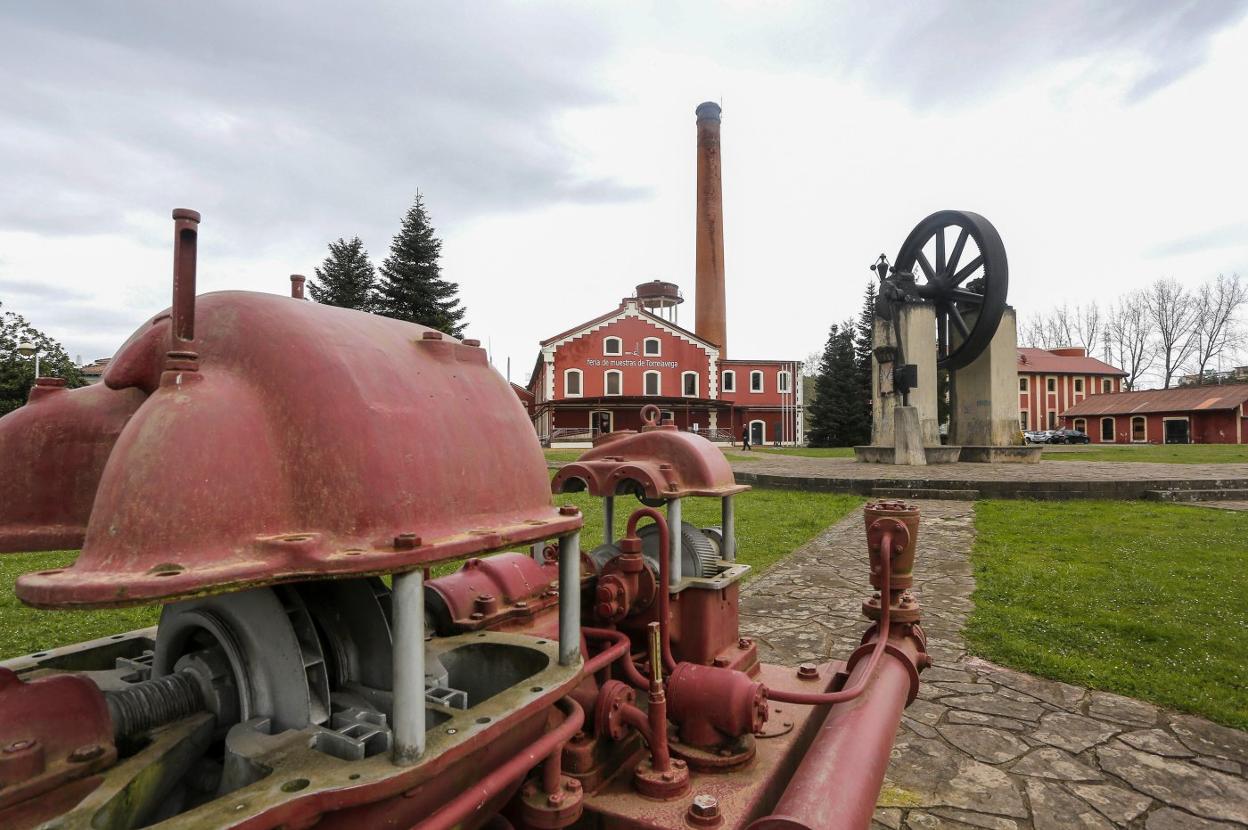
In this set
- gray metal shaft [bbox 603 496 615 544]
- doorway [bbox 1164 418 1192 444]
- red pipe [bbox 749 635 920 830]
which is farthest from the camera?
doorway [bbox 1164 418 1192 444]

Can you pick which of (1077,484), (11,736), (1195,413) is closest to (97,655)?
(11,736)

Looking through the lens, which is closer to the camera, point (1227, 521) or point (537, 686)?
point (537, 686)

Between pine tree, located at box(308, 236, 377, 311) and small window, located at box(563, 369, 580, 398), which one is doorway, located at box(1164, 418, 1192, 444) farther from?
pine tree, located at box(308, 236, 377, 311)

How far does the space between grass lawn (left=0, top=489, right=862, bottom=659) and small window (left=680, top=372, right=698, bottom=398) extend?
26.8 meters

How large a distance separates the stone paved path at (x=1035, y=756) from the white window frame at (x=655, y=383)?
3563cm

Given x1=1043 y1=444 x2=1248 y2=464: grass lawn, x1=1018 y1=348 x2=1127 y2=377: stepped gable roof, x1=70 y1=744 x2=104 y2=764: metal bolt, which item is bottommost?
x1=70 y1=744 x2=104 y2=764: metal bolt

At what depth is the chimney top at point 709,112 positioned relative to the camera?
41.2m

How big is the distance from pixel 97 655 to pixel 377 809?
4.34 feet

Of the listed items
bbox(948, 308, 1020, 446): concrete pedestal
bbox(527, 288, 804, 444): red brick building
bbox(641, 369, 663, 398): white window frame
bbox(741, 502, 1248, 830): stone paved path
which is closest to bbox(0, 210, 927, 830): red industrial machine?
bbox(741, 502, 1248, 830): stone paved path

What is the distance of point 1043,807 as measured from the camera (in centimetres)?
300

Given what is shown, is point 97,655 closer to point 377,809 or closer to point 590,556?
point 377,809

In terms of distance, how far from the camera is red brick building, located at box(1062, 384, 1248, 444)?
41.0 m

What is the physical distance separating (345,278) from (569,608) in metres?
28.3

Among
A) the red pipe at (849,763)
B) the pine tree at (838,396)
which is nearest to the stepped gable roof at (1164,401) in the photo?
the pine tree at (838,396)
